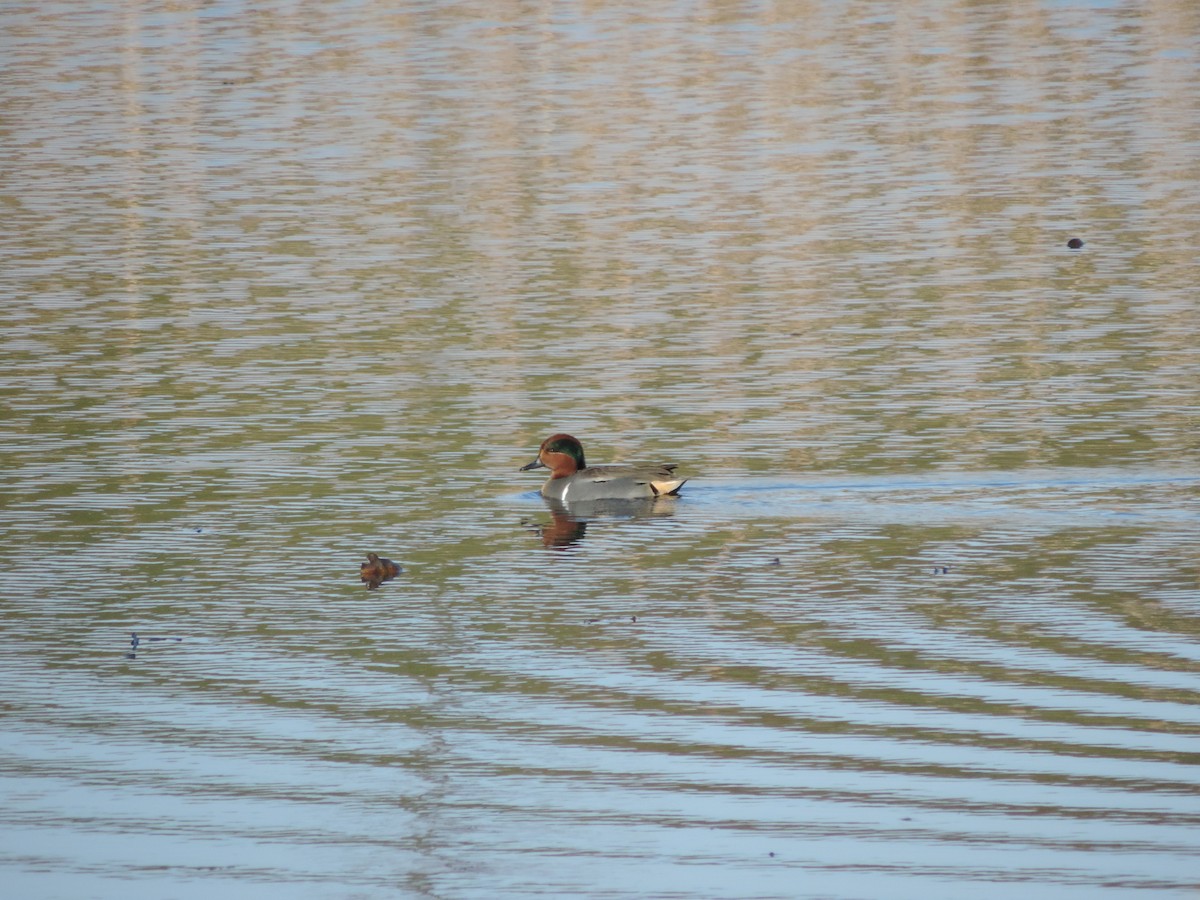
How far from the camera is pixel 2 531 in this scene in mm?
15375

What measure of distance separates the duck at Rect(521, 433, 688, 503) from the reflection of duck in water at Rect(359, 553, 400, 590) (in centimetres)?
243

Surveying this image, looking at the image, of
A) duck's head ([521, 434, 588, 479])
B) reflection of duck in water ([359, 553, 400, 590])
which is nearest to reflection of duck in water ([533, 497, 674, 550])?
duck's head ([521, 434, 588, 479])

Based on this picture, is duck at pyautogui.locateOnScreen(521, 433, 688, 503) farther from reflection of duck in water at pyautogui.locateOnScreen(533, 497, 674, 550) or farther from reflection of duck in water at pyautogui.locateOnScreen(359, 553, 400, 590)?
reflection of duck in water at pyautogui.locateOnScreen(359, 553, 400, 590)

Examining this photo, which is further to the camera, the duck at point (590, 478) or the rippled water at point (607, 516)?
the duck at point (590, 478)

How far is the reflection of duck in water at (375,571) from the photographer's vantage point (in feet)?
45.4

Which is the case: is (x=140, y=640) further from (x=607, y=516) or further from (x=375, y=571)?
(x=607, y=516)

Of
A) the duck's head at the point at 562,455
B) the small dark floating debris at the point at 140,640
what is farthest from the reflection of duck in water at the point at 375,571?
the duck's head at the point at 562,455

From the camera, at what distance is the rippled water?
32.2 ft

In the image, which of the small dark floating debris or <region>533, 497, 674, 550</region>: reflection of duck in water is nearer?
the small dark floating debris

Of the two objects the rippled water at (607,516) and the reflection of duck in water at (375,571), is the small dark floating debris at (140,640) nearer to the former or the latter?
the rippled water at (607,516)

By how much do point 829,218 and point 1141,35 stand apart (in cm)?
2116

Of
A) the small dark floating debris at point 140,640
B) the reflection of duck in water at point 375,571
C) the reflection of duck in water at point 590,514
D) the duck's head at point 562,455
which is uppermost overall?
the small dark floating debris at point 140,640

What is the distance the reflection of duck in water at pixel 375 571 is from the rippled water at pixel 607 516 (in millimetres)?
198

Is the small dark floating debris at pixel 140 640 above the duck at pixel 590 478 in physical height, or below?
above
